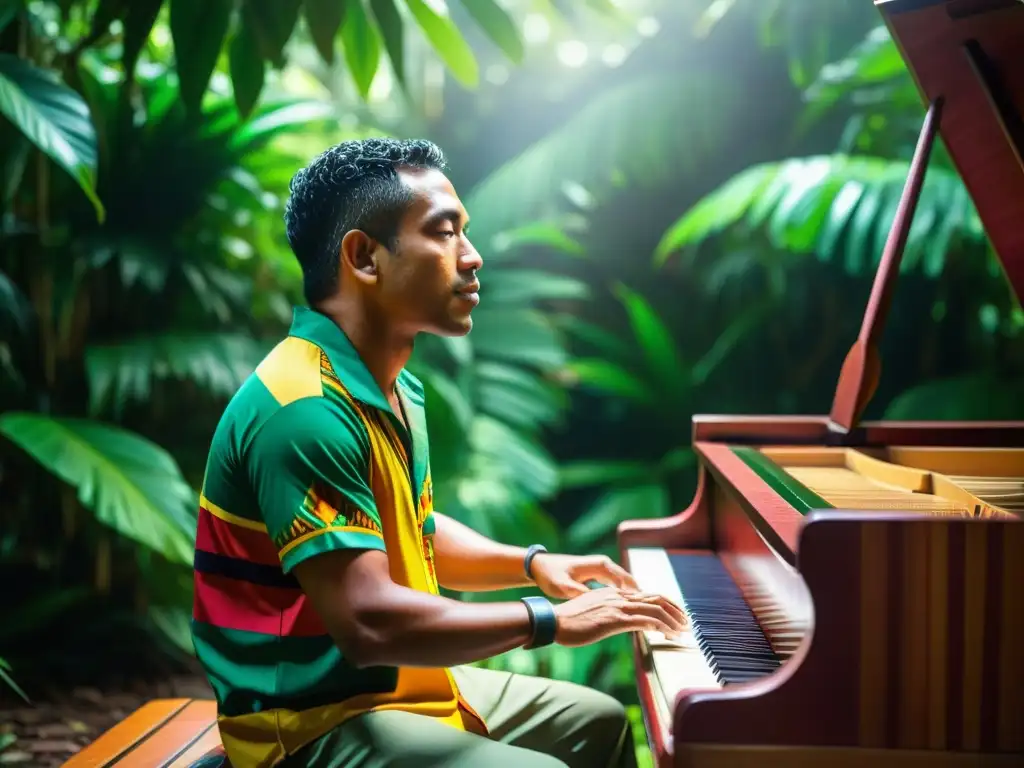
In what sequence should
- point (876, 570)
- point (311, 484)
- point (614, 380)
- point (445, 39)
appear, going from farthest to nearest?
1. point (614, 380)
2. point (445, 39)
3. point (311, 484)
4. point (876, 570)

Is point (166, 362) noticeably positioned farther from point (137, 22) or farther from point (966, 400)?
point (966, 400)

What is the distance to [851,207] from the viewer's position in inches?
144

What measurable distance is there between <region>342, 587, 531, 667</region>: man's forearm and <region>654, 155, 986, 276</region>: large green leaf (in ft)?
9.49

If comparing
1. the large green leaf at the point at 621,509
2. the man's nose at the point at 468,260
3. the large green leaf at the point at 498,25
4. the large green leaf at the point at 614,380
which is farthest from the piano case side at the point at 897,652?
the large green leaf at the point at 614,380

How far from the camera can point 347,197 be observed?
4.78 ft

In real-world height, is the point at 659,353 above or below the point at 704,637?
below

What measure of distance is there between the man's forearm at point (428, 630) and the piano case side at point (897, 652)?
10.4 inches

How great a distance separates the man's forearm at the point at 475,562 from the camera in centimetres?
175

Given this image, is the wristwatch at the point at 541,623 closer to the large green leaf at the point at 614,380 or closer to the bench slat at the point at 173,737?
the bench slat at the point at 173,737

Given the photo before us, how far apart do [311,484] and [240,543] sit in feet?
0.68

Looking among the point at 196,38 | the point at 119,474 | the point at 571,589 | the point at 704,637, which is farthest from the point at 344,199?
the point at 119,474

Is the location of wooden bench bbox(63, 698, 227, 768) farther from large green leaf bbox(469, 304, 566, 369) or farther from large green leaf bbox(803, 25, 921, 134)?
large green leaf bbox(803, 25, 921, 134)

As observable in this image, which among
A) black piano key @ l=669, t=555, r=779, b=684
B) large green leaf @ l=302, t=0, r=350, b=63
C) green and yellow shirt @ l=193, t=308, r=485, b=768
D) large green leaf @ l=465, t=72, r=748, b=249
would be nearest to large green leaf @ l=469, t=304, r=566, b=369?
large green leaf @ l=465, t=72, r=748, b=249

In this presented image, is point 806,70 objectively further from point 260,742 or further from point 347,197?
point 260,742
